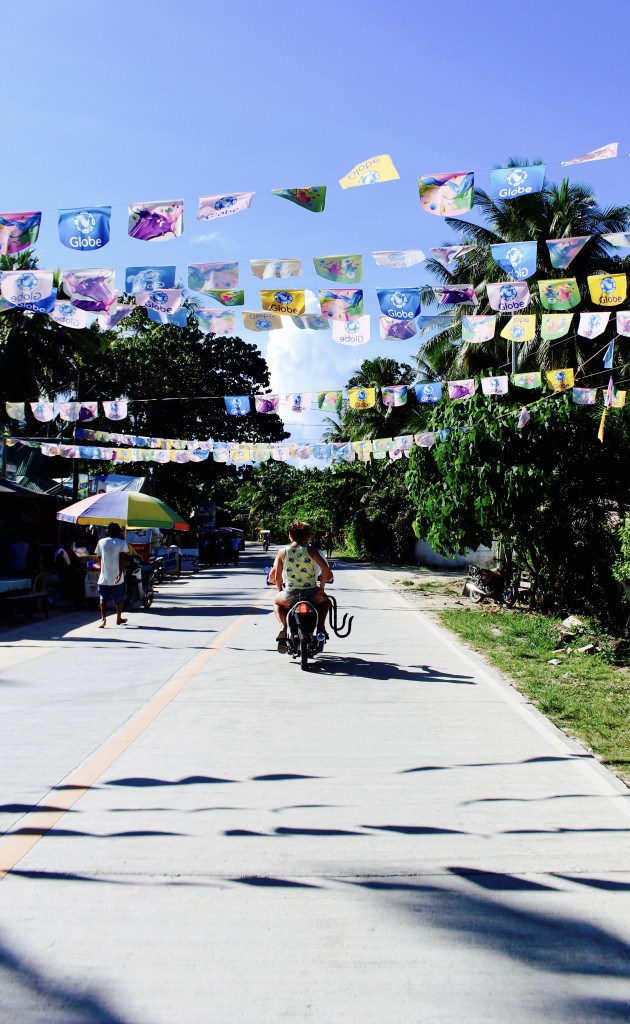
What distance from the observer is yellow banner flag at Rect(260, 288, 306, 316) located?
13.5 m

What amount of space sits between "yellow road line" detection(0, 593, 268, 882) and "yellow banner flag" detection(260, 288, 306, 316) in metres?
5.97

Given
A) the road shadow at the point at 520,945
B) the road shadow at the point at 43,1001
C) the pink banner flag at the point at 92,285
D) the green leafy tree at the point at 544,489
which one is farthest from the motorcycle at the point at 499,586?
the road shadow at the point at 43,1001

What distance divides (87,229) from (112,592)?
5769mm

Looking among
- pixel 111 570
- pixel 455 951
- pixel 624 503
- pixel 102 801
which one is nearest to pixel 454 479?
pixel 624 503

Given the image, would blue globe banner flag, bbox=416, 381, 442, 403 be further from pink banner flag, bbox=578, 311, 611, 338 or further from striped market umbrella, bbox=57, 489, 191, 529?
striped market umbrella, bbox=57, 489, 191, 529

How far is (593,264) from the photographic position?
27.8 m

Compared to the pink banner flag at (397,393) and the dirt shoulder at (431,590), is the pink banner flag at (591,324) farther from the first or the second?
the dirt shoulder at (431,590)

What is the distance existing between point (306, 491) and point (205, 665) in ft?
173

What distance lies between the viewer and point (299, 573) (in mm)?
10586

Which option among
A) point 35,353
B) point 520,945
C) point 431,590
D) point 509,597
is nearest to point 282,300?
point 509,597

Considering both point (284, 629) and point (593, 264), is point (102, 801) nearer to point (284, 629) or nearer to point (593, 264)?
point (284, 629)

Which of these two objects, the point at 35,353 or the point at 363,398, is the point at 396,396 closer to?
the point at 363,398

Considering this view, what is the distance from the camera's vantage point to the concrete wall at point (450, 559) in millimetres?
37875

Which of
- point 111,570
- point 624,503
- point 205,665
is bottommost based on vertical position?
point 205,665
